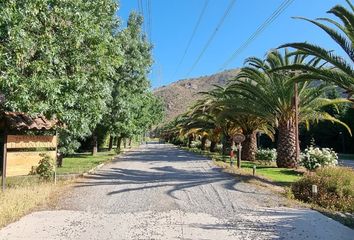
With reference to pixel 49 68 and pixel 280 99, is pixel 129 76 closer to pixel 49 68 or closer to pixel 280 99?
pixel 280 99

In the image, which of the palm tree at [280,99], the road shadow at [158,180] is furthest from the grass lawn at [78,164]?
the palm tree at [280,99]

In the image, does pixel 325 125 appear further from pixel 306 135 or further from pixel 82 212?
pixel 82 212

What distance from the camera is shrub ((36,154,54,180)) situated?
639 inches

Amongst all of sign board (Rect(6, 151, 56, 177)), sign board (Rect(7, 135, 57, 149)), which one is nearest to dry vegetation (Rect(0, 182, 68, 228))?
sign board (Rect(6, 151, 56, 177))

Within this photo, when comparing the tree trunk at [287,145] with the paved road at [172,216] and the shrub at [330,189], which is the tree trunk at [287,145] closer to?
the paved road at [172,216]

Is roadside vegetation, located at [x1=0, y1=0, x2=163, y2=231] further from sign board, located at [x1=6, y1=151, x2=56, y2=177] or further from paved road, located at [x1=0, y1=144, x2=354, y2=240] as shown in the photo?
paved road, located at [x1=0, y1=144, x2=354, y2=240]

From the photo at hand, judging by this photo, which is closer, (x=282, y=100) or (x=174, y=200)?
(x=174, y=200)

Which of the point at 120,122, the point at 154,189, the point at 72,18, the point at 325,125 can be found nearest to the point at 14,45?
the point at 72,18

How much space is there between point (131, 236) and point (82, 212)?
2895 millimetres

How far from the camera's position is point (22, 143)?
50.2ft

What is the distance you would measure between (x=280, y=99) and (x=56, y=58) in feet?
47.2

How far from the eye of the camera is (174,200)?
521 inches

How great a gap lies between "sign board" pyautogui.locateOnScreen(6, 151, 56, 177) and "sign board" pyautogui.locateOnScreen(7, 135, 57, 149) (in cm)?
26

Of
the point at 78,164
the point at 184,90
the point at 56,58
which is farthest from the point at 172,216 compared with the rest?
the point at 184,90
